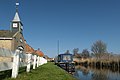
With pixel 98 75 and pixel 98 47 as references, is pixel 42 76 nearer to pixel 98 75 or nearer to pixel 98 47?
pixel 98 75

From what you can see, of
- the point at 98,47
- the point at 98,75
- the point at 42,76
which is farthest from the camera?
the point at 98,47

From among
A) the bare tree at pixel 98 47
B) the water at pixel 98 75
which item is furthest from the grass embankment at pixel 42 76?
the bare tree at pixel 98 47

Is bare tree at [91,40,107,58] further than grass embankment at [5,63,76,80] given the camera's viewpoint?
Yes

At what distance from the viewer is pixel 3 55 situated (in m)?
7.48

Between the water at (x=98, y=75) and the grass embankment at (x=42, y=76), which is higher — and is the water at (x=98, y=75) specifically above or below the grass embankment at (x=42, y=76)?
below

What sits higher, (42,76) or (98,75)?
(42,76)

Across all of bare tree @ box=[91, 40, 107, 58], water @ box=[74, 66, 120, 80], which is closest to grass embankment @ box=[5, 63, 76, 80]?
water @ box=[74, 66, 120, 80]

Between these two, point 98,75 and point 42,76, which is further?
point 98,75

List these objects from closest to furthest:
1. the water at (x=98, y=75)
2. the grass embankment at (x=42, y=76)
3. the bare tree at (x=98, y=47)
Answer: the grass embankment at (x=42, y=76) < the water at (x=98, y=75) < the bare tree at (x=98, y=47)

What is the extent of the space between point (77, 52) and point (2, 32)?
247 ft

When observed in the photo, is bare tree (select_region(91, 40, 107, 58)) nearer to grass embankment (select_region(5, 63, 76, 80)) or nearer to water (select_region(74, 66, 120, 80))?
water (select_region(74, 66, 120, 80))

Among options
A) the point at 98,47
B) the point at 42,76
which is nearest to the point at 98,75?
the point at 42,76

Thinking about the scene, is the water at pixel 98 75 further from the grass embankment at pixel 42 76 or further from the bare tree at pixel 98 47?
the bare tree at pixel 98 47

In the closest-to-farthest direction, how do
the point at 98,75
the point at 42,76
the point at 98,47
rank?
the point at 42,76
the point at 98,75
the point at 98,47
